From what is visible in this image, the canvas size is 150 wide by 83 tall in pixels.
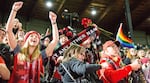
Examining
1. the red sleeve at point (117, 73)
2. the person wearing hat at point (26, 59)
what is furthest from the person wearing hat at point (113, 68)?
the person wearing hat at point (26, 59)

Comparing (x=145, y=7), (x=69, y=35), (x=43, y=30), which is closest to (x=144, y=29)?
(x=145, y=7)

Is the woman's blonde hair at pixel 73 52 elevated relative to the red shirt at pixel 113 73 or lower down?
elevated

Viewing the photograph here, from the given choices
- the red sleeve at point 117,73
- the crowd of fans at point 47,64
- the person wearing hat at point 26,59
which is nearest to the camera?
the crowd of fans at point 47,64

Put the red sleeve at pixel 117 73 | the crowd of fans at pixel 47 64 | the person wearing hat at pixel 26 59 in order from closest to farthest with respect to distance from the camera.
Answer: the crowd of fans at pixel 47 64 → the person wearing hat at pixel 26 59 → the red sleeve at pixel 117 73

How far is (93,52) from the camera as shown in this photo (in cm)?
414

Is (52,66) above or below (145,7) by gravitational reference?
below

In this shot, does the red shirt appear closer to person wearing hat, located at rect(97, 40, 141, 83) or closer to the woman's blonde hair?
person wearing hat, located at rect(97, 40, 141, 83)

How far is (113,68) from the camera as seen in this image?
3404mm

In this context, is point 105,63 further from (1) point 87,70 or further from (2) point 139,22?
(2) point 139,22

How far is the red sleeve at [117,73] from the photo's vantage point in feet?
10.5

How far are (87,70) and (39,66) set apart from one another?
66 cm

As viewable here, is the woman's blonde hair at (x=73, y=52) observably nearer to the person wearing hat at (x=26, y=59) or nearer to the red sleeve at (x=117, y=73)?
the person wearing hat at (x=26, y=59)

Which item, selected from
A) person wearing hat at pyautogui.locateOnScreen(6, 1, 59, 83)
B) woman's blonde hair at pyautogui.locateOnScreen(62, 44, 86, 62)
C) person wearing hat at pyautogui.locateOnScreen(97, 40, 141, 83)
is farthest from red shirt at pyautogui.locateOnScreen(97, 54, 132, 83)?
person wearing hat at pyautogui.locateOnScreen(6, 1, 59, 83)

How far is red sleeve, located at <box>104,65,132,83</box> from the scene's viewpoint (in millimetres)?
3205
